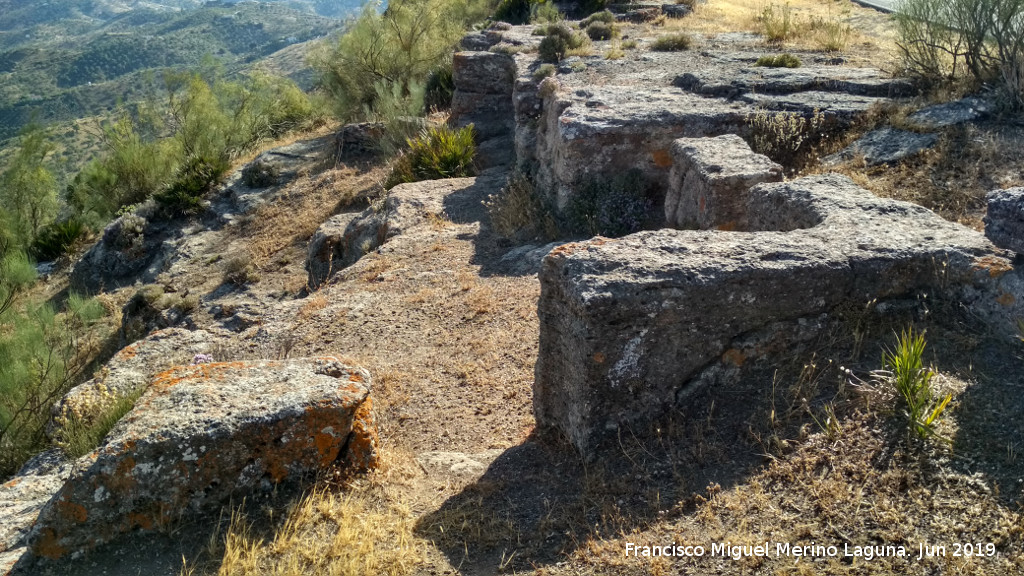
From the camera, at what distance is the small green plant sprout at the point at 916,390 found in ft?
10.4

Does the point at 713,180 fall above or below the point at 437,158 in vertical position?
above

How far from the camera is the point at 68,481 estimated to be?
3.43 meters

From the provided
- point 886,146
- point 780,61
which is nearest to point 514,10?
point 780,61

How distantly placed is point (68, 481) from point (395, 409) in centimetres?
209

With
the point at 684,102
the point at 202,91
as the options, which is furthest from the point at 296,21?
the point at 684,102

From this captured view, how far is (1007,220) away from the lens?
12.1ft

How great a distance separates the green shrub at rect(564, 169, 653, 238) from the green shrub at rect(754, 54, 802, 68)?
12.0ft

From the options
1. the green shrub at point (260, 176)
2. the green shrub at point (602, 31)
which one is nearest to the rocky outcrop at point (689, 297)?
the green shrub at point (602, 31)

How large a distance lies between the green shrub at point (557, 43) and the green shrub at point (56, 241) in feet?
39.6

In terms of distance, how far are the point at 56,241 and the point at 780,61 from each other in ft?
52.1

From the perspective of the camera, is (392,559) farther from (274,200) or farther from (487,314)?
(274,200)

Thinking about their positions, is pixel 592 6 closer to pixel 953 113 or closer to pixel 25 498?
pixel 953 113

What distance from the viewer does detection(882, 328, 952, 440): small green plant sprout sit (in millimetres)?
3172

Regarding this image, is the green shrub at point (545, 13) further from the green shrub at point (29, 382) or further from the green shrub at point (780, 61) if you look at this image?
the green shrub at point (29, 382)
